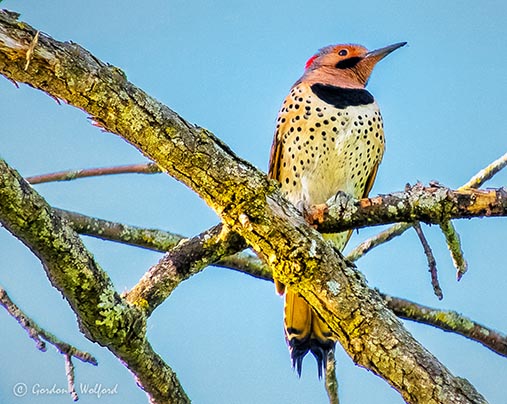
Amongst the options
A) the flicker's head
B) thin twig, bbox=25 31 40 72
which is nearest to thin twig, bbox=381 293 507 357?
the flicker's head

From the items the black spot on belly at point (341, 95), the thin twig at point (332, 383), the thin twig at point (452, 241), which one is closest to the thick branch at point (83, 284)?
the thin twig at point (332, 383)

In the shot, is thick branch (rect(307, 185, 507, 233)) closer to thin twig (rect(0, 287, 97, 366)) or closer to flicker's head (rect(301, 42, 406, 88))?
thin twig (rect(0, 287, 97, 366))

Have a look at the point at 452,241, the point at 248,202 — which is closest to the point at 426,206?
the point at 452,241

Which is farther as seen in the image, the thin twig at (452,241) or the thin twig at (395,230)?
the thin twig at (395,230)

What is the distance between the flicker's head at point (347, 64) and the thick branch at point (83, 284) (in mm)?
2838

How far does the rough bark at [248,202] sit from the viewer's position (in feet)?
8.19

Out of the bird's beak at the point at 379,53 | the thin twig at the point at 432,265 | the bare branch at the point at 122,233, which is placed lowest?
the thin twig at the point at 432,265

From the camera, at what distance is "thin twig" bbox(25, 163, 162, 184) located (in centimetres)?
423

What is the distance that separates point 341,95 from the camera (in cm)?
494

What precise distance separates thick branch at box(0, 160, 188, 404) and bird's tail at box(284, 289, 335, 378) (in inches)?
63.1

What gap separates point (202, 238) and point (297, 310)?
1.40 m

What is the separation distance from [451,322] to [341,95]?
1593mm

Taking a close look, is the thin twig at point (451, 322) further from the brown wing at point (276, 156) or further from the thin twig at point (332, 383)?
the brown wing at point (276, 156)

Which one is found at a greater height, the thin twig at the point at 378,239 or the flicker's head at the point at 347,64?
the flicker's head at the point at 347,64
